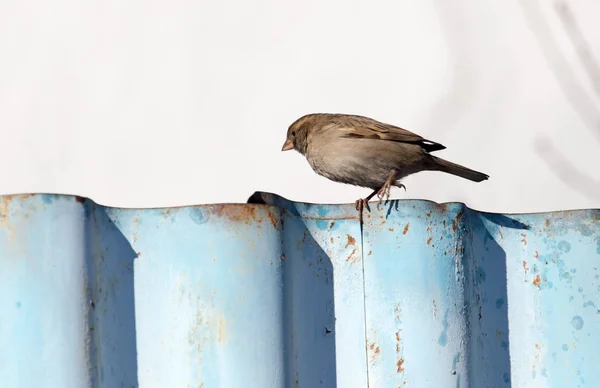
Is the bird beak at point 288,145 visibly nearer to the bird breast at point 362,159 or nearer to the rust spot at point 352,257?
the bird breast at point 362,159

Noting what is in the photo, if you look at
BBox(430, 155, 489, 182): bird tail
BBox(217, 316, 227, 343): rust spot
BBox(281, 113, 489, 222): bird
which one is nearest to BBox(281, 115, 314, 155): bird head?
BBox(281, 113, 489, 222): bird

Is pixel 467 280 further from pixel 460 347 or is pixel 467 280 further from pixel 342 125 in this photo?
pixel 342 125

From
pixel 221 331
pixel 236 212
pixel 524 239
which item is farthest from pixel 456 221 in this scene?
pixel 221 331

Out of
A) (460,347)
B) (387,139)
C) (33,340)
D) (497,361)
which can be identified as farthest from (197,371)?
(387,139)

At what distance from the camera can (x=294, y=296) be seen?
8.86 feet

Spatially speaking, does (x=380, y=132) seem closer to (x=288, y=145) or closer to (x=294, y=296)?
(x=288, y=145)

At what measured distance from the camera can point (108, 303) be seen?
8.29ft

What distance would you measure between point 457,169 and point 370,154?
21.3 inches

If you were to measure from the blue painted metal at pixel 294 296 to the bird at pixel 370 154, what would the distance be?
6.59 ft

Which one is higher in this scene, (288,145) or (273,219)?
(288,145)

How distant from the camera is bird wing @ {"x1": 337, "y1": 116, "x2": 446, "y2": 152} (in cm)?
502

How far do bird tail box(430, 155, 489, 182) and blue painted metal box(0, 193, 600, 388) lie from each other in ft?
7.16

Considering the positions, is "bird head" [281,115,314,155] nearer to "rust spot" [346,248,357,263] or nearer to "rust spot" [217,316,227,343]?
"rust spot" [346,248,357,263]

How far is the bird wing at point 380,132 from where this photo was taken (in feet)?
16.5
